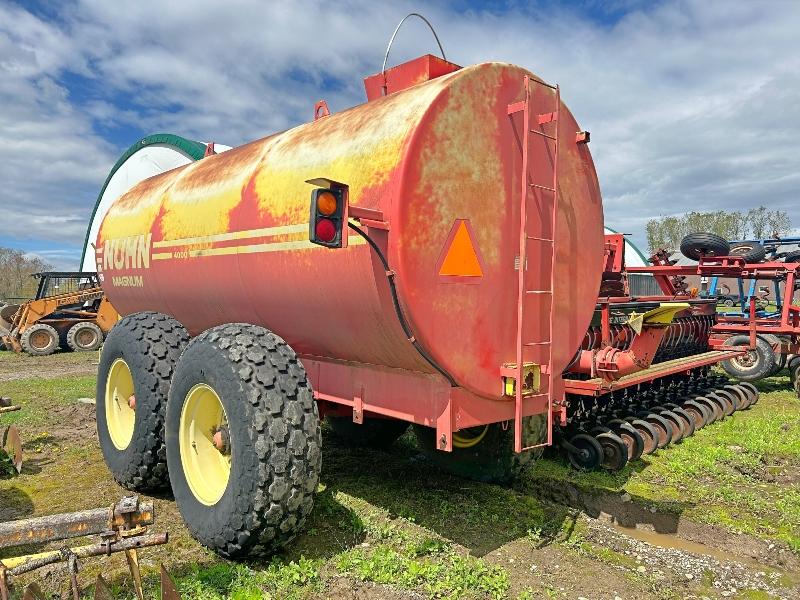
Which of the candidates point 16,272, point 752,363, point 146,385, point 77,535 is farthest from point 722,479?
point 16,272

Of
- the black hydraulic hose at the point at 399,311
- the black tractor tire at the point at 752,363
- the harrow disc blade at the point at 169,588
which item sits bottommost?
the harrow disc blade at the point at 169,588

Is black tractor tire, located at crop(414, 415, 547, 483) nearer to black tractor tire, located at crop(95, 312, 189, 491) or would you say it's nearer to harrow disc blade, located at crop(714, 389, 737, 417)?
black tractor tire, located at crop(95, 312, 189, 491)

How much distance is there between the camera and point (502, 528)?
4.24m

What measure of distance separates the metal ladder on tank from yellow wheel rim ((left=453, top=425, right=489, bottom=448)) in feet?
3.16

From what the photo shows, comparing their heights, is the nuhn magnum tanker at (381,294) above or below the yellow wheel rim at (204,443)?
above

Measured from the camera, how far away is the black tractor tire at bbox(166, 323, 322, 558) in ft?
10.8

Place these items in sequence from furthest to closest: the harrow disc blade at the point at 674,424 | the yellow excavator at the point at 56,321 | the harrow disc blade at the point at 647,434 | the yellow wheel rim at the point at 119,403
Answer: the yellow excavator at the point at 56,321 → the harrow disc blade at the point at 674,424 → the harrow disc blade at the point at 647,434 → the yellow wheel rim at the point at 119,403

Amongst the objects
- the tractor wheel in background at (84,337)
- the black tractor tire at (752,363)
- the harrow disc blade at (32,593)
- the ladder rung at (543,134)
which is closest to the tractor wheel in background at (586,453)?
the ladder rung at (543,134)

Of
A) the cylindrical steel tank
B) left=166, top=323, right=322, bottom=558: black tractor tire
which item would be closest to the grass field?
left=166, top=323, right=322, bottom=558: black tractor tire

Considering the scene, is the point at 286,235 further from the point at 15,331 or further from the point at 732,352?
the point at 15,331

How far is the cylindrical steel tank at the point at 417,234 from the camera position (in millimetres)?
3246

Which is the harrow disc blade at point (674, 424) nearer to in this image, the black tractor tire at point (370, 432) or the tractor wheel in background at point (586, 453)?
the tractor wheel in background at point (586, 453)

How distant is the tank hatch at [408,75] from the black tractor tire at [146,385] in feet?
8.30

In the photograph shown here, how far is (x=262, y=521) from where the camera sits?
3.29 meters
